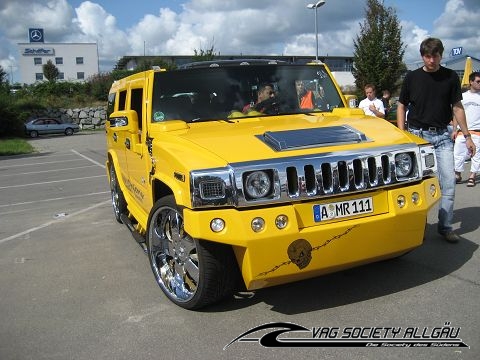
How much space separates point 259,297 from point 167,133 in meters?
1.55

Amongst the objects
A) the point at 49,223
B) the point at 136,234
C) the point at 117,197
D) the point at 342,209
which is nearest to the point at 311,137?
the point at 342,209

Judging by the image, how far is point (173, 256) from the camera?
3949 mm

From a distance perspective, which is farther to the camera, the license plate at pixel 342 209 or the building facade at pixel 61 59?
the building facade at pixel 61 59

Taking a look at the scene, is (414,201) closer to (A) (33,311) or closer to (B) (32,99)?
(A) (33,311)

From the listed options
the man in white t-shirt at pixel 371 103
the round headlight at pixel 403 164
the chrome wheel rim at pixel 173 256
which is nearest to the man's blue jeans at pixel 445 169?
the round headlight at pixel 403 164

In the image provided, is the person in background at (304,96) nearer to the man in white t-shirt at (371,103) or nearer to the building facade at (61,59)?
the man in white t-shirt at (371,103)

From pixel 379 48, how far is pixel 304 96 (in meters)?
23.9

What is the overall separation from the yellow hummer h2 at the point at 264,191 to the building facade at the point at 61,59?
97898 mm

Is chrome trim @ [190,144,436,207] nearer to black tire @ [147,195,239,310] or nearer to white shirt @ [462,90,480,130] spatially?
black tire @ [147,195,239,310]

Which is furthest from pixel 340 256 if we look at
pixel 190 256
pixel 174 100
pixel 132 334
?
pixel 174 100

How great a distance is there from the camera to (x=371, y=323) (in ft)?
11.2

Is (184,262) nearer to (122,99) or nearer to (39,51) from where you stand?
(122,99)

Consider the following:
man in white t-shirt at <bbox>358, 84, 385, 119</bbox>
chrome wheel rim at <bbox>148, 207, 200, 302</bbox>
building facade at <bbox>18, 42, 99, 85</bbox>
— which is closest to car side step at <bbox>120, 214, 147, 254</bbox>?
chrome wheel rim at <bbox>148, 207, 200, 302</bbox>

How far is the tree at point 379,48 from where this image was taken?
2691 centimetres
